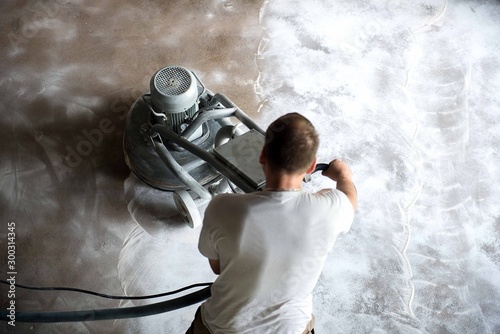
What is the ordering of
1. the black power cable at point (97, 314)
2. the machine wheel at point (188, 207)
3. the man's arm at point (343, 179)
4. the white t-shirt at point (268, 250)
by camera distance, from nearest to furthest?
1. the white t-shirt at point (268, 250)
2. the man's arm at point (343, 179)
3. the black power cable at point (97, 314)
4. the machine wheel at point (188, 207)

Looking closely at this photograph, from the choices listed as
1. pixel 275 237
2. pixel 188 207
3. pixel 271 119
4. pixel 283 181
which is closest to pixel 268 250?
pixel 275 237

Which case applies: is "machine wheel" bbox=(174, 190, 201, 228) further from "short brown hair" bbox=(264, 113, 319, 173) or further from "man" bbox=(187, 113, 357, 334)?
"short brown hair" bbox=(264, 113, 319, 173)

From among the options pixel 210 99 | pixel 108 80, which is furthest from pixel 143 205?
pixel 108 80

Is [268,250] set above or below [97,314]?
above

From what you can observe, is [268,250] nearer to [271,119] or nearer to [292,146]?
[292,146]

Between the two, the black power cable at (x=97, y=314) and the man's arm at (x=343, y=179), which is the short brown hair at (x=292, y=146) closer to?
the man's arm at (x=343, y=179)

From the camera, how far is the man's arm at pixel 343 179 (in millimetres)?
1682

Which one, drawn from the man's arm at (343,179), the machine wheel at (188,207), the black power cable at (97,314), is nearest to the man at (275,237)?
the man's arm at (343,179)

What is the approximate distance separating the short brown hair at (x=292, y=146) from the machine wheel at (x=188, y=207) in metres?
0.95

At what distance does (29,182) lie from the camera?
103 inches

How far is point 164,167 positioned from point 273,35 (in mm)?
1282

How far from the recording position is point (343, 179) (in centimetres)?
177

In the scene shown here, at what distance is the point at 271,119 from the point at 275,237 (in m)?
1.55

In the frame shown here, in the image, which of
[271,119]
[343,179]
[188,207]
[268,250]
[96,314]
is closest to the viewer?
[268,250]
